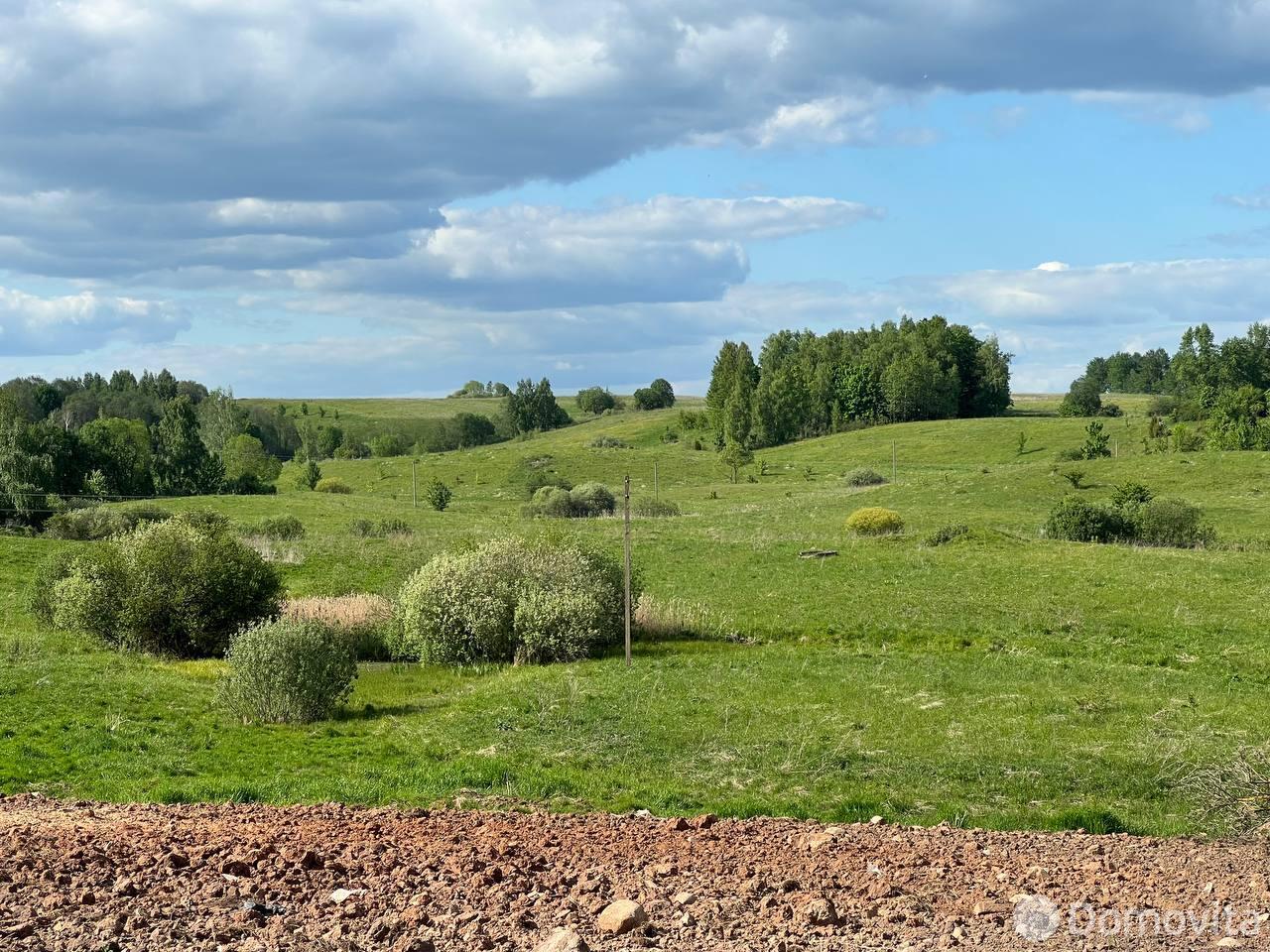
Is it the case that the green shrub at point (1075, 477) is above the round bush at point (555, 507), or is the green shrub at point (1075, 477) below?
above

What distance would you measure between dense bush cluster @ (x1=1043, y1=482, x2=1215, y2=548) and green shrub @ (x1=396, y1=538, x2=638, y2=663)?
980 inches

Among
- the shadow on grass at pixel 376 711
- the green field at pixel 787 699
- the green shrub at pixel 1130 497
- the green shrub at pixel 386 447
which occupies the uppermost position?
the green shrub at pixel 386 447

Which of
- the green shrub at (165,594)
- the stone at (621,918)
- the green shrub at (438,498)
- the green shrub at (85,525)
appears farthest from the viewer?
the green shrub at (438,498)

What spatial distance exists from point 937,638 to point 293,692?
16400 millimetres

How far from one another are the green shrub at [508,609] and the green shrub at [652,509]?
37791 millimetres

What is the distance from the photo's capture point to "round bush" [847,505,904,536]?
55.4 metres

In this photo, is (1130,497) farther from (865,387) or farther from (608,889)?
(865,387)

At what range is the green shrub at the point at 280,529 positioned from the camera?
5500 cm

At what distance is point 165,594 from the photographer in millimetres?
31359

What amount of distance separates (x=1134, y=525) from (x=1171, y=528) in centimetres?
137

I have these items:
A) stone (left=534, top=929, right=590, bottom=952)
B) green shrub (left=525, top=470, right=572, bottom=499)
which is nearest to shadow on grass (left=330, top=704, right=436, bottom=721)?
stone (left=534, top=929, right=590, bottom=952)

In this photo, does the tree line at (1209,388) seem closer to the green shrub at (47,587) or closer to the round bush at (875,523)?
the round bush at (875,523)

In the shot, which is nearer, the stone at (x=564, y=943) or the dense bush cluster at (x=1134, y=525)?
the stone at (x=564, y=943)

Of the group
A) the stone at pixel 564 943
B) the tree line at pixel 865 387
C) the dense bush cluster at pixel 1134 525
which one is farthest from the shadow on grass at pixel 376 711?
the tree line at pixel 865 387
